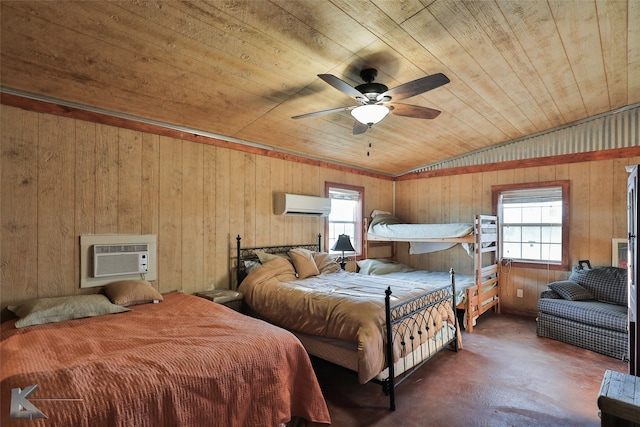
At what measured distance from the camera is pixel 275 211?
13.7ft

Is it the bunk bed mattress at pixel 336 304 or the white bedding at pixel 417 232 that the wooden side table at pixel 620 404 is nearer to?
the bunk bed mattress at pixel 336 304

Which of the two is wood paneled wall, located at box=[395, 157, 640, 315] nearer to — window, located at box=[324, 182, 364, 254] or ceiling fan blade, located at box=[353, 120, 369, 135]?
window, located at box=[324, 182, 364, 254]

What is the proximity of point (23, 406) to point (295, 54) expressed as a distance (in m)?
2.39

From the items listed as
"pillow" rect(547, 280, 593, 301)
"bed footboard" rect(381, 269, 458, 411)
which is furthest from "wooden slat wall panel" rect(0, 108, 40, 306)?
"pillow" rect(547, 280, 593, 301)

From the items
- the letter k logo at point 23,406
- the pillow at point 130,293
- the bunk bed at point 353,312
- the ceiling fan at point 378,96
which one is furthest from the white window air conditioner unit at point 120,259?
the ceiling fan at point 378,96

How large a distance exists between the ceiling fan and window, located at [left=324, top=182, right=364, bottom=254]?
2.31 meters

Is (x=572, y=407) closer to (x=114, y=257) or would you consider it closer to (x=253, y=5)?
(x=253, y=5)

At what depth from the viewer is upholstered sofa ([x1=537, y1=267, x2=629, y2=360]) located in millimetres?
3283

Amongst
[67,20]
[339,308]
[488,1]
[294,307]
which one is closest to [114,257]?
[294,307]

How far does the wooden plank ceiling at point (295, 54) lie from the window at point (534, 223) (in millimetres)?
1456

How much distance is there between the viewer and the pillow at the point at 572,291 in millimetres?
3783

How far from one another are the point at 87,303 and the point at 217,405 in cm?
147

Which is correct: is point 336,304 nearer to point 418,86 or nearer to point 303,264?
point 303,264

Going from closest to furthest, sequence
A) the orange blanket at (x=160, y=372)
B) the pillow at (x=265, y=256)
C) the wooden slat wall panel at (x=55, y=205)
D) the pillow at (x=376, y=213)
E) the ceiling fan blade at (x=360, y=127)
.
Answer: the orange blanket at (x=160, y=372)
the wooden slat wall panel at (x=55, y=205)
the ceiling fan blade at (x=360, y=127)
the pillow at (x=265, y=256)
the pillow at (x=376, y=213)
